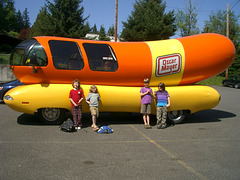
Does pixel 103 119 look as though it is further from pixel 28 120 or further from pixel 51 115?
pixel 28 120

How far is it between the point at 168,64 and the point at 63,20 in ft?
77.0

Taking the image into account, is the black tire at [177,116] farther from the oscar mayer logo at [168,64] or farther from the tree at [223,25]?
the tree at [223,25]

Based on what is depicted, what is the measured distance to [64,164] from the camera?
3924 mm

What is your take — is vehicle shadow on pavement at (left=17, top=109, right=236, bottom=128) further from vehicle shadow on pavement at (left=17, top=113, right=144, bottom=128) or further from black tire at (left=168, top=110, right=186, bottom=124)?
black tire at (left=168, top=110, right=186, bottom=124)

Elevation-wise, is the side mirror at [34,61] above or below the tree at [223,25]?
below

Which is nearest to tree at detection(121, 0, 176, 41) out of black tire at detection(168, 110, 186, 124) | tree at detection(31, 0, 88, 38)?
tree at detection(31, 0, 88, 38)

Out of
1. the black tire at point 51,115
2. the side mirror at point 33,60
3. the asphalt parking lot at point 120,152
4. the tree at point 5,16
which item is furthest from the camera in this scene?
the tree at point 5,16

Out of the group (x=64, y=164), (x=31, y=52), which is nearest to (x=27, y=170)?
(x=64, y=164)

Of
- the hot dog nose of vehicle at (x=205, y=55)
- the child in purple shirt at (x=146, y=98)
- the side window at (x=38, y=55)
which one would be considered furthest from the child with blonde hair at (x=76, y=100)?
the hot dog nose of vehicle at (x=205, y=55)

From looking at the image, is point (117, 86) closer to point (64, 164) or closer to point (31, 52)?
point (31, 52)

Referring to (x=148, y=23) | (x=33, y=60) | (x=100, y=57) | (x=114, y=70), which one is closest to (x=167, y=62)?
(x=114, y=70)

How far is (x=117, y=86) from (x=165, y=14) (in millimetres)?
28696

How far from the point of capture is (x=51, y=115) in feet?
21.9

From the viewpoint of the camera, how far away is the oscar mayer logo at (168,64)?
278 inches
